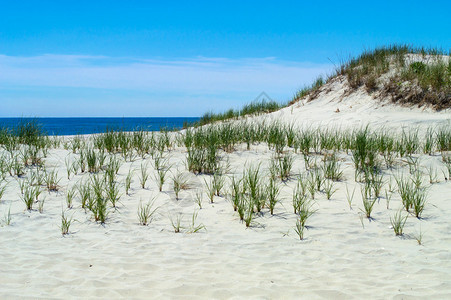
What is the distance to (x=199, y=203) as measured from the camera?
529 cm

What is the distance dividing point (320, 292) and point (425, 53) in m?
14.2

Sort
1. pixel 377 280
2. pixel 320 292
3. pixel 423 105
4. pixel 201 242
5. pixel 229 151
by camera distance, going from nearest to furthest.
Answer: pixel 320 292 → pixel 377 280 → pixel 201 242 → pixel 229 151 → pixel 423 105

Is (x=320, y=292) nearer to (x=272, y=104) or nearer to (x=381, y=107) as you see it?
(x=381, y=107)

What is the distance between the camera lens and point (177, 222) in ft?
15.7

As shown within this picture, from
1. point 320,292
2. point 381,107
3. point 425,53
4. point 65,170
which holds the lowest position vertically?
point 320,292

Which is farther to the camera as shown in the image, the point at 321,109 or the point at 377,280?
the point at 321,109

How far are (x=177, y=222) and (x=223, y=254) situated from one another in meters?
1.18

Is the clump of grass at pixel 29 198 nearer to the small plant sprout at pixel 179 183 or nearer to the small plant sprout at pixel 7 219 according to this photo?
the small plant sprout at pixel 7 219

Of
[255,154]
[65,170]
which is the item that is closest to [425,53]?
[255,154]

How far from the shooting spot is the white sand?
118 inches

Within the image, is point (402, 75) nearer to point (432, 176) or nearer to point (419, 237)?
point (432, 176)

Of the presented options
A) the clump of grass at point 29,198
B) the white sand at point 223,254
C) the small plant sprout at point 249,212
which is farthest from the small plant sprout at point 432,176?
the clump of grass at point 29,198

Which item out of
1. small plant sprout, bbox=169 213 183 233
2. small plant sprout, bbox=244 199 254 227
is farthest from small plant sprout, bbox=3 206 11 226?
small plant sprout, bbox=244 199 254 227

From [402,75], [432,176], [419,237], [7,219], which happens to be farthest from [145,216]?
[402,75]
